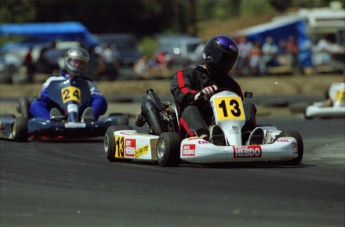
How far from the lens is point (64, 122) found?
1259 centimetres

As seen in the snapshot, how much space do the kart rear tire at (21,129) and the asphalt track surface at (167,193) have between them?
1.81 meters

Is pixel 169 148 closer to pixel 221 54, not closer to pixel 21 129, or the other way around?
pixel 221 54

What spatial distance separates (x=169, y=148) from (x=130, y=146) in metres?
0.88

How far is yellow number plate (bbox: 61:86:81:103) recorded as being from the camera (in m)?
13.0

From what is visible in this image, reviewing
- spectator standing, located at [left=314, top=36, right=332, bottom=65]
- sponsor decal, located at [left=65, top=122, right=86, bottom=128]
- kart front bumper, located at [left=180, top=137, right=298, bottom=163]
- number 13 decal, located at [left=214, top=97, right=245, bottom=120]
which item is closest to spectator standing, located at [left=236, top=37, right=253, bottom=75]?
spectator standing, located at [left=314, top=36, right=332, bottom=65]

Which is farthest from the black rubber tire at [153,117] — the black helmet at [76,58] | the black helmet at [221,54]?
the black helmet at [76,58]

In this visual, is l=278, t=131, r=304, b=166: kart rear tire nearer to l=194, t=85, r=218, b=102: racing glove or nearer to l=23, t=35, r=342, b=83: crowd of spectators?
l=194, t=85, r=218, b=102: racing glove

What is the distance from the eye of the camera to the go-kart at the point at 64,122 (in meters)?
12.5

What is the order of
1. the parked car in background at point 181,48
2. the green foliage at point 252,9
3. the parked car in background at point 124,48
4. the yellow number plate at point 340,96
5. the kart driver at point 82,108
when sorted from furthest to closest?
the green foliage at point 252,9, the parked car in background at point 124,48, the parked car in background at point 181,48, the yellow number plate at point 340,96, the kart driver at point 82,108

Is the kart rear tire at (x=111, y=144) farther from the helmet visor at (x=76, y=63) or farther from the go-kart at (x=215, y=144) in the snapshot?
the helmet visor at (x=76, y=63)

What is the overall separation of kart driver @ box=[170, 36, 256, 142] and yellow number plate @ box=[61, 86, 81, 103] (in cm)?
347

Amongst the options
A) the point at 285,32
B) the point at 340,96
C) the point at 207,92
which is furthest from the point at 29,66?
the point at 207,92

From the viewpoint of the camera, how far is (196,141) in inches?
350

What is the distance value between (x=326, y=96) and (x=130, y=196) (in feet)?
33.6
